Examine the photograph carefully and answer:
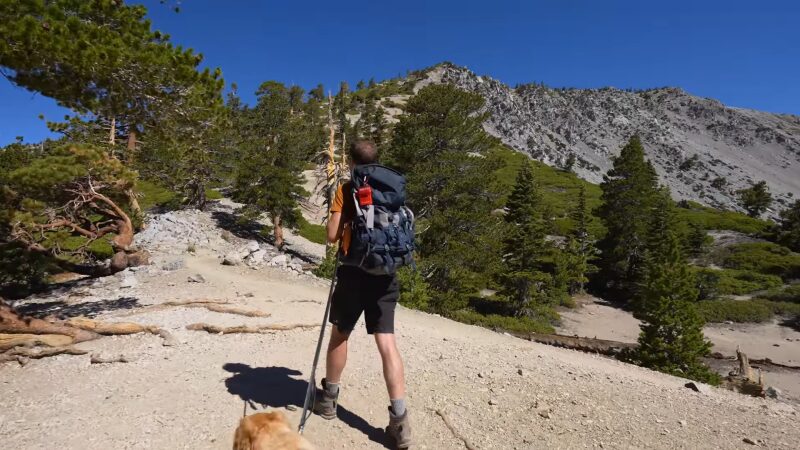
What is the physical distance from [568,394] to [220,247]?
747 inches

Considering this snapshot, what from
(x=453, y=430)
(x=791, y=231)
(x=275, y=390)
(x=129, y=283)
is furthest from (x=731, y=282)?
(x=275, y=390)

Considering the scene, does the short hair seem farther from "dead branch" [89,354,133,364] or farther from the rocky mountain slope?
the rocky mountain slope

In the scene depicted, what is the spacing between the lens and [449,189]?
20391 mm

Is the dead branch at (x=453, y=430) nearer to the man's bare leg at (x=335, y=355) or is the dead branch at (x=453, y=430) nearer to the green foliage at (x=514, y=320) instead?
the man's bare leg at (x=335, y=355)

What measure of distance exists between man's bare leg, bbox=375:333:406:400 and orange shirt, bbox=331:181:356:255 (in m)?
0.74

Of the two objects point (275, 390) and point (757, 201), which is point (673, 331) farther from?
point (757, 201)

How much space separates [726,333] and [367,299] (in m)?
34.2

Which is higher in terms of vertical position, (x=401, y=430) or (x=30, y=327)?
(x=401, y=430)

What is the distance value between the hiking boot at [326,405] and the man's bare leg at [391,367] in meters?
0.68

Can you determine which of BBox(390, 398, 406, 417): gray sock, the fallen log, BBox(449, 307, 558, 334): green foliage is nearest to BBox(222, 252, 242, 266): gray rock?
BBox(449, 307, 558, 334): green foliage

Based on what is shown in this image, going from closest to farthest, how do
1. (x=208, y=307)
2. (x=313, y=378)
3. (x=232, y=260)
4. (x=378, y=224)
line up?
(x=378, y=224) < (x=313, y=378) < (x=208, y=307) < (x=232, y=260)

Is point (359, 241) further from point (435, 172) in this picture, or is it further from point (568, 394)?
point (435, 172)

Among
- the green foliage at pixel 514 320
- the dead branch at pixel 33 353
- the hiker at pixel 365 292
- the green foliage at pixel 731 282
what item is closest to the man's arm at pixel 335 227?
the hiker at pixel 365 292

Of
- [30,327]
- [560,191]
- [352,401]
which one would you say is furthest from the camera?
[560,191]
